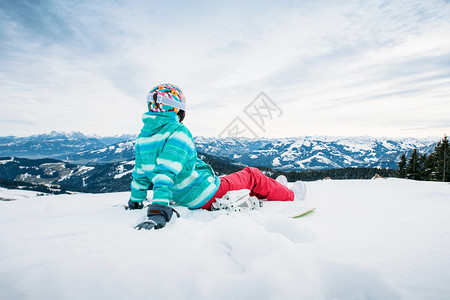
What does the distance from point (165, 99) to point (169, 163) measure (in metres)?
0.92

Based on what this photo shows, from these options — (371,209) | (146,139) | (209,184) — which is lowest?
(371,209)

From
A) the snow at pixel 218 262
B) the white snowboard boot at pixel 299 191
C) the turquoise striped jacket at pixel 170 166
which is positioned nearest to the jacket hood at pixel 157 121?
the turquoise striped jacket at pixel 170 166

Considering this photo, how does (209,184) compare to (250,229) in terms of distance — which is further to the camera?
(209,184)

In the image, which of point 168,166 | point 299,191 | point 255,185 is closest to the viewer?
point 168,166

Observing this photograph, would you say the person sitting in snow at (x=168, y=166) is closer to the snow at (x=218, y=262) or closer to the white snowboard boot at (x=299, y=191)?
the snow at (x=218, y=262)

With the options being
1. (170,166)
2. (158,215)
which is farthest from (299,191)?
(158,215)

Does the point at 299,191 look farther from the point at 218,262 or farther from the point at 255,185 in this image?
the point at 218,262

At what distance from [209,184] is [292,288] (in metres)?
2.06

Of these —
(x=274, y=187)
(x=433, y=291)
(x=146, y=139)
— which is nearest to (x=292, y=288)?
(x=433, y=291)

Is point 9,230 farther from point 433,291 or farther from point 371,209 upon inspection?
point 371,209

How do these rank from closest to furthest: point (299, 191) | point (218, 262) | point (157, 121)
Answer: point (218, 262) < point (157, 121) < point (299, 191)

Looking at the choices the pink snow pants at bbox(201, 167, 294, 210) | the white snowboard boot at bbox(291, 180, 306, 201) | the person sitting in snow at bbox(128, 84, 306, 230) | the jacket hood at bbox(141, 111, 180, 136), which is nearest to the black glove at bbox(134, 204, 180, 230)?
the person sitting in snow at bbox(128, 84, 306, 230)

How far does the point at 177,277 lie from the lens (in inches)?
51.1

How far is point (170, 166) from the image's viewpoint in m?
2.57
